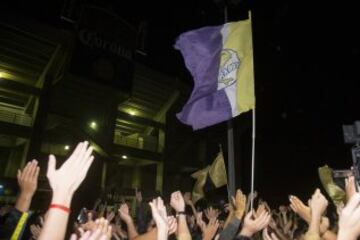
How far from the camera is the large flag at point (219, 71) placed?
606 cm

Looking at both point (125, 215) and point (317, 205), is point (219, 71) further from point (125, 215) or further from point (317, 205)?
point (317, 205)

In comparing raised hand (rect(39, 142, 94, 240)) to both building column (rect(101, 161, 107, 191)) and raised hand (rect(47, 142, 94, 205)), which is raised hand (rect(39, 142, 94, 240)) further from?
building column (rect(101, 161, 107, 191))

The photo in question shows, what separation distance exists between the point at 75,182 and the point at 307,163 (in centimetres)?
2396

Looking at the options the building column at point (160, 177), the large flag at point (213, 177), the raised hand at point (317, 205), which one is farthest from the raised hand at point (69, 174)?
the building column at point (160, 177)

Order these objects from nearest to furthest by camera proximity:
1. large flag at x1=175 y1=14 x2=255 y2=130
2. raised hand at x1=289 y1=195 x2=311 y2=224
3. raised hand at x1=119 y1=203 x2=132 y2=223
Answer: raised hand at x1=289 y1=195 x2=311 y2=224 → raised hand at x1=119 y1=203 x2=132 y2=223 → large flag at x1=175 y1=14 x2=255 y2=130

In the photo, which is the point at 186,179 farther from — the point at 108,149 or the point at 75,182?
the point at 75,182

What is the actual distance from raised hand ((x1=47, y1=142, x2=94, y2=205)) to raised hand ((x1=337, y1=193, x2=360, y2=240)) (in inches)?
58.7

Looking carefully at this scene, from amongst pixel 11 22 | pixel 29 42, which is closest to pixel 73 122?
pixel 29 42

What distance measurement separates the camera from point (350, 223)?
1.94 m

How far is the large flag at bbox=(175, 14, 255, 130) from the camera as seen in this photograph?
6.06m

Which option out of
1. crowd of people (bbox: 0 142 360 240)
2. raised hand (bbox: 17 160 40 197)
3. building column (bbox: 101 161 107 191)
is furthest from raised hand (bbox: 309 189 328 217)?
building column (bbox: 101 161 107 191)

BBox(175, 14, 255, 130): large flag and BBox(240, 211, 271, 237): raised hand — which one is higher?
BBox(175, 14, 255, 130): large flag

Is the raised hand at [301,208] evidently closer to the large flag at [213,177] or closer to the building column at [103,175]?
the large flag at [213,177]

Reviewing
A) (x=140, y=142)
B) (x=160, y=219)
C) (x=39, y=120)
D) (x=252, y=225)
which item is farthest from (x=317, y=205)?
(x=140, y=142)
